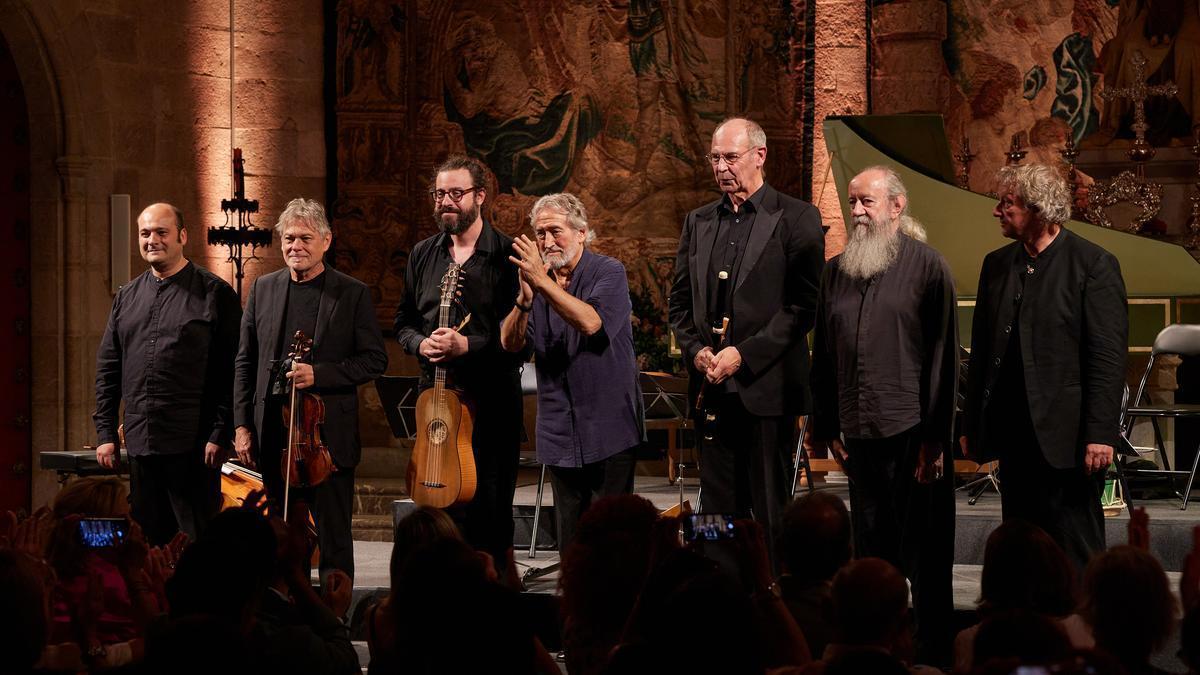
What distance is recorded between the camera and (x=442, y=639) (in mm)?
2793

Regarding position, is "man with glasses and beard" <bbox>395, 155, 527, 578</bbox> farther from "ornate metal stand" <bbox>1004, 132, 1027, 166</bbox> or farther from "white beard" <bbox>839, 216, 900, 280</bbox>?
"ornate metal stand" <bbox>1004, 132, 1027, 166</bbox>

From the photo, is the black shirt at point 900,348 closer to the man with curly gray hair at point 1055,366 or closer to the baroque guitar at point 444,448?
the man with curly gray hair at point 1055,366

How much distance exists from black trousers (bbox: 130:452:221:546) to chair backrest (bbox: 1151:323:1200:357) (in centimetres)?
438

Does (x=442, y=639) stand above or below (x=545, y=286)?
below

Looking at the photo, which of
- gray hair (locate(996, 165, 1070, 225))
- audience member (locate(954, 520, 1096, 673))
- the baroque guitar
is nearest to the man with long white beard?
gray hair (locate(996, 165, 1070, 225))

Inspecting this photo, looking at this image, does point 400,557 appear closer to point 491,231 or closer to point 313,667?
point 313,667

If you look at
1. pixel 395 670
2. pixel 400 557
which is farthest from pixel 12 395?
pixel 395 670

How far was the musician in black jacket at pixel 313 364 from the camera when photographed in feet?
19.6

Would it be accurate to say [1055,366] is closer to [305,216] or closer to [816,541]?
[816,541]

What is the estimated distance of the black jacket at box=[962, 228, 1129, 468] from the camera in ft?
16.4

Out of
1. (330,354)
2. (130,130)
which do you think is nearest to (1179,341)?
(330,354)

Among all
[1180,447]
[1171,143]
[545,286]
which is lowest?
[1180,447]

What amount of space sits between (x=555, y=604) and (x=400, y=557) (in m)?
0.38

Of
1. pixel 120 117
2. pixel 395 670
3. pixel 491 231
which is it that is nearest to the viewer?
pixel 395 670
